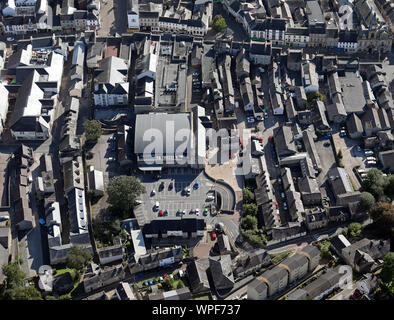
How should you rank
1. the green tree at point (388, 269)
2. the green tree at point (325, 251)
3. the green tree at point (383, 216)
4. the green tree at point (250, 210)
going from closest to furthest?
the green tree at point (388, 269)
the green tree at point (325, 251)
the green tree at point (383, 216)
the green tree at point (250, 210)

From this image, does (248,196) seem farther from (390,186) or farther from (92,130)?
(92,130)

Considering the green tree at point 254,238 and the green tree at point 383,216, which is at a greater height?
the green tree at point 383,216

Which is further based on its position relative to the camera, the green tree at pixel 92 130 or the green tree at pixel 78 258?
the green tree at pixel 92 130

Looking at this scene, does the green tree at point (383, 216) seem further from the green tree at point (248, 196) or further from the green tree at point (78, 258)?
the green tree at point (78, 258)

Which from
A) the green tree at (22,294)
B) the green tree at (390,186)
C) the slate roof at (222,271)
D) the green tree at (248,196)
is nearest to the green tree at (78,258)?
the green tree at (22,294)

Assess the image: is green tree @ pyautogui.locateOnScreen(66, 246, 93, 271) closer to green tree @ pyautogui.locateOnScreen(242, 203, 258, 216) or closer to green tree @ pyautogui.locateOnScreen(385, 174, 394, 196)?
green tree @ pyautogui.locateOnScreen(242, 203, 258, 216)

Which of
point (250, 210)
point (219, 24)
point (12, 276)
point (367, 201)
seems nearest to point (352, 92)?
point (367, 201)
